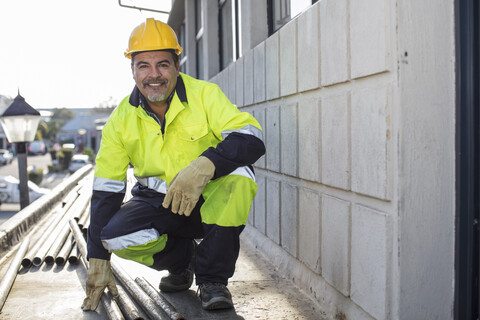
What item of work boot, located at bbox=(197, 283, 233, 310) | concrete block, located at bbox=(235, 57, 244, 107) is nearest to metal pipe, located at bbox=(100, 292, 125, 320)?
work boot, located at bbox=(197, 283, 233, 310)

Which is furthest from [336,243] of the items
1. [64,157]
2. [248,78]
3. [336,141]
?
[64,157]

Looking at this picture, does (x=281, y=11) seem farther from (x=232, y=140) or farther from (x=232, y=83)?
(x=232, y=140)

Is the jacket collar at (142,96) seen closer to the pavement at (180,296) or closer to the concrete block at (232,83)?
the pavement at (180,296)

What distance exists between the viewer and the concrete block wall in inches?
89.2

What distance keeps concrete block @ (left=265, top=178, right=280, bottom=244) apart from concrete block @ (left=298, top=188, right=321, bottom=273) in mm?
563

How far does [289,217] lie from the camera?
3.74 m

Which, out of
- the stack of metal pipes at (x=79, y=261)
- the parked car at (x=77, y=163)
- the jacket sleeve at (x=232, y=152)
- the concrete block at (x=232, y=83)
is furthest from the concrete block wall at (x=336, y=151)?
the parked car at (x=77, y=163)

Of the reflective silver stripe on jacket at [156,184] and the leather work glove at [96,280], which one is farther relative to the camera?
Result: the reflective silver stripe on jacket at [156,184]

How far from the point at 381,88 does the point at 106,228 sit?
6.12 ft

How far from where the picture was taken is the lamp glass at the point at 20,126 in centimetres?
771

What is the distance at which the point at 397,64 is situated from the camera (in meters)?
2.12

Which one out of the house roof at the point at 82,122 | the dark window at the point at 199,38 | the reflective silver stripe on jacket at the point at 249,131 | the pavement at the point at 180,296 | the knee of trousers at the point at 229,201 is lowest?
the pavement at the point at 180,296

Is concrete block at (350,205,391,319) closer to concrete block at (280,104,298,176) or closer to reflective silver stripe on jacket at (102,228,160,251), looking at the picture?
concrete block at (280,104,298,176)

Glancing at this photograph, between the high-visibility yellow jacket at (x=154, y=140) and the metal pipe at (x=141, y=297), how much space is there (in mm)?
347
